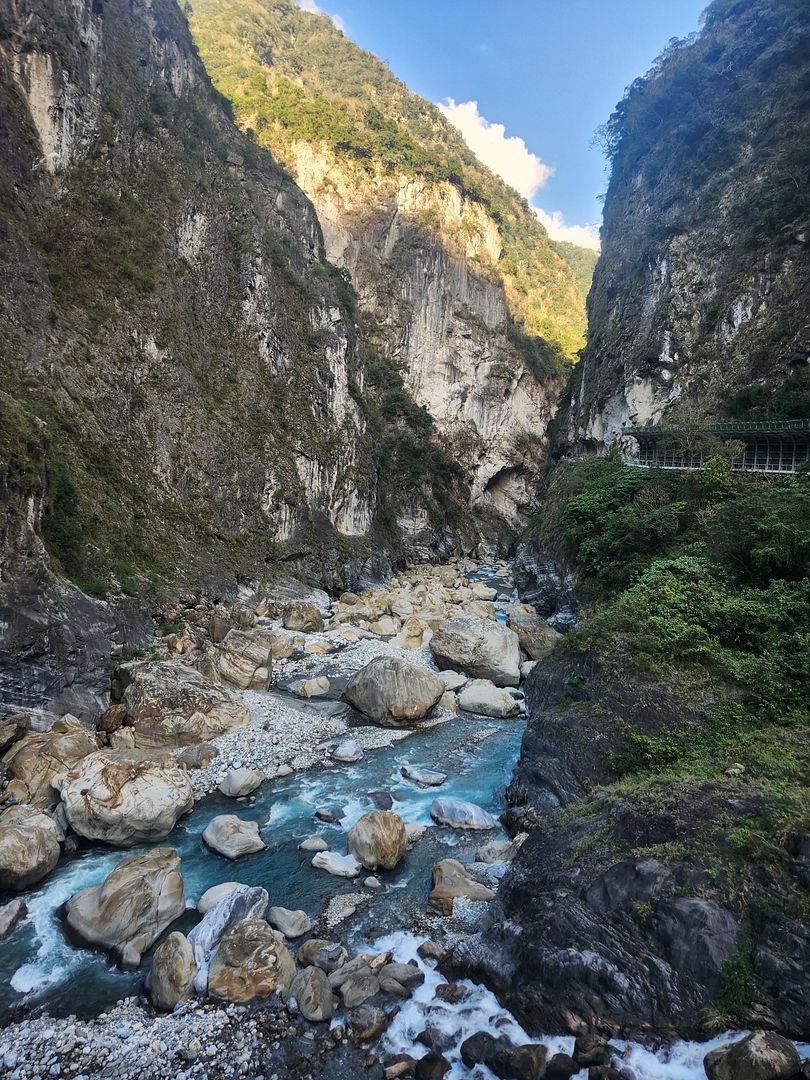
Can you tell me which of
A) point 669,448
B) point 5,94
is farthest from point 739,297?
point 5,94

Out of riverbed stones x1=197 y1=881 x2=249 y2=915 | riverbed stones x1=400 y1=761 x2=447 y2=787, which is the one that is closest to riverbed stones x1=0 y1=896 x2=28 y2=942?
riverbed stones x1=197 y1=881 x2=249 y2=915

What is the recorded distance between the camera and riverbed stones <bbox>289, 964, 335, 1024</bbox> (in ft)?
20.3

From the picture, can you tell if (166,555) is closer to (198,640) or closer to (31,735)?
(198,640)

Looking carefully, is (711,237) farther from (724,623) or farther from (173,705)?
(173,705)

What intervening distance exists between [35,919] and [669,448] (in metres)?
28.1

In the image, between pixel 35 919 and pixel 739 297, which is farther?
pixel 739 297

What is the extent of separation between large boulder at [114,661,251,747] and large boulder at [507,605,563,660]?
10.7 metres

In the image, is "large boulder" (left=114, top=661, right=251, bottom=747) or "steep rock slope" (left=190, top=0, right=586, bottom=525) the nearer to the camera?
"large boulder" (left=114, top=661, right=251, bottom=747)

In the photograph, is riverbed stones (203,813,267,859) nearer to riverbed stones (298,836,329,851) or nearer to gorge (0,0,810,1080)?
gorge (0,0,810,1080)

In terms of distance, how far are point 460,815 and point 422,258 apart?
2324 inches

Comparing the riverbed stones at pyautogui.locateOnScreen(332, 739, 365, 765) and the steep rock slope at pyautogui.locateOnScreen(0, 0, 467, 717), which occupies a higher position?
the steep rock slope at pyautogui.locateOnScreen(0, 0, 467, 717)

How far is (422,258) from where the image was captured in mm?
57469

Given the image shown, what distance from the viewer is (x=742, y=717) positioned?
27.5 ft

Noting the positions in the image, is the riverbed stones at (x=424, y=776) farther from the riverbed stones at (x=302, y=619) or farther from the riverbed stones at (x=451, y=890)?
the riverbed stones at (x=302, y=619)
